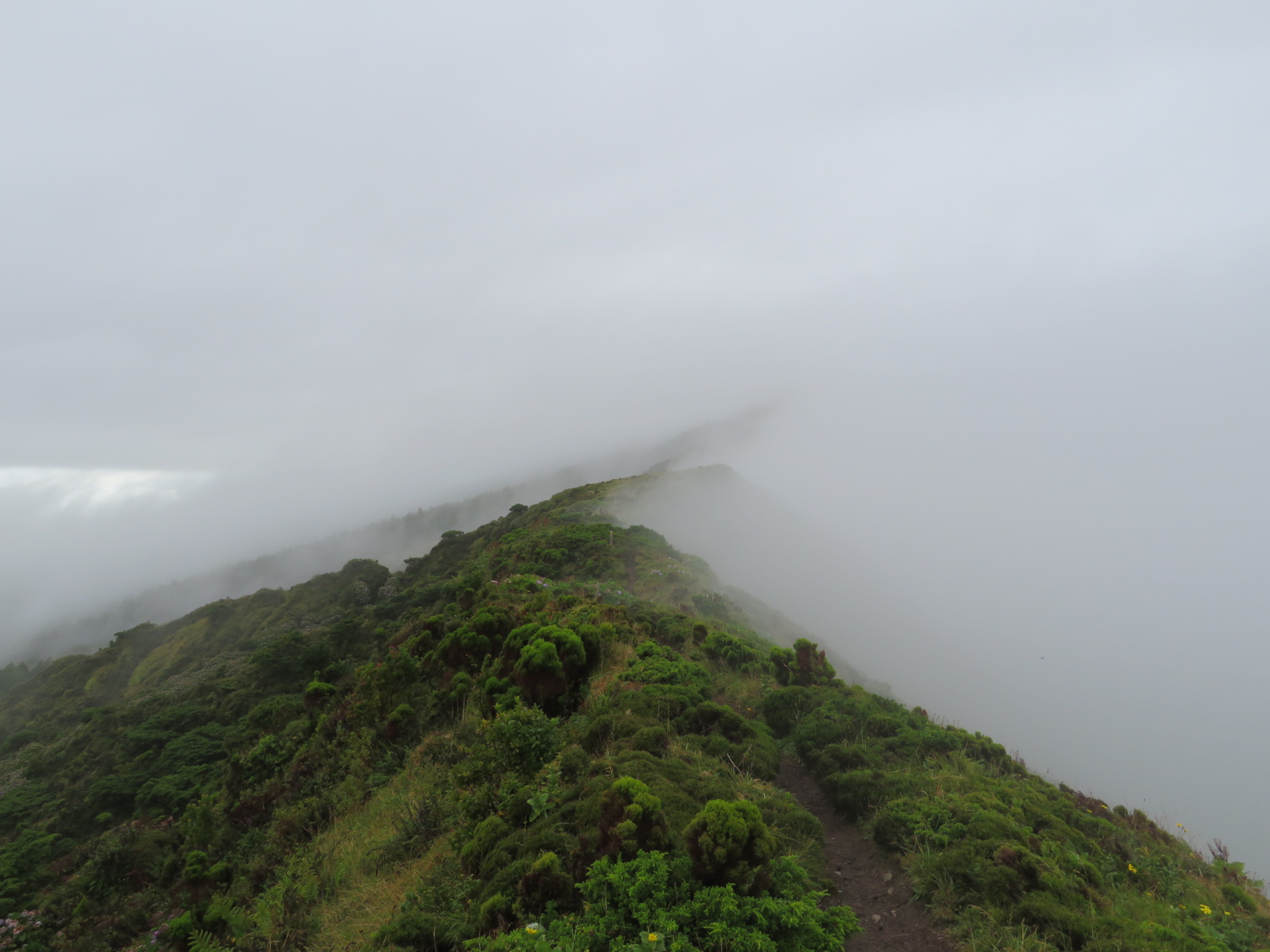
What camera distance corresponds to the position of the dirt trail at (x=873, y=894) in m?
6.01

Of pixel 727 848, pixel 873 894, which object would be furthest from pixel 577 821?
pixel 873 894

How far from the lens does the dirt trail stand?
601 cm

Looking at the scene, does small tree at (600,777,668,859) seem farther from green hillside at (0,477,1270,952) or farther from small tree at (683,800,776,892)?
small tree at (683,800,776,892)

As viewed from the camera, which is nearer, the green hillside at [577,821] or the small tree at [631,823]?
the green hillside at [577,821]

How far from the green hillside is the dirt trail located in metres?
0.22

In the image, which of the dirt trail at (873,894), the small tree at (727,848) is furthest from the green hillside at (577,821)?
the dirt trail at (873,894)

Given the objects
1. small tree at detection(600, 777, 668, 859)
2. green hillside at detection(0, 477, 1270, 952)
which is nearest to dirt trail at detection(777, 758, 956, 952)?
green hillside at detection(0, 477, 1270, 952)

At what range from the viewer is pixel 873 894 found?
6891mm

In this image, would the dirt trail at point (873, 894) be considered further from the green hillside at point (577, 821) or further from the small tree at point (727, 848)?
the small tree at point (727, 848)

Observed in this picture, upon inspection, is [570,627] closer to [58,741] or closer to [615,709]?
[615,709]

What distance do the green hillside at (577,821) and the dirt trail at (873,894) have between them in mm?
222

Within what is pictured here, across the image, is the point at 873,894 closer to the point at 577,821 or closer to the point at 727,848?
the point at 727,848

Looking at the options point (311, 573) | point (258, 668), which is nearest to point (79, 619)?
point (311, 573)

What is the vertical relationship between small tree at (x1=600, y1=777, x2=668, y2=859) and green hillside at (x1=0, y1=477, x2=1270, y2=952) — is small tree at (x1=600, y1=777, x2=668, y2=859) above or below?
above
